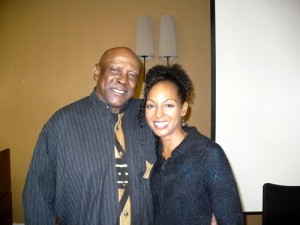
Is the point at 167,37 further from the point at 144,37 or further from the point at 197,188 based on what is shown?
the point at 197,188

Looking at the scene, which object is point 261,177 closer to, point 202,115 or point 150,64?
point 202,115

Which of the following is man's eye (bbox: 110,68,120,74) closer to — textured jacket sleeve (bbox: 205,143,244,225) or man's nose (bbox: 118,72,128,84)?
man's nose (bbox: 118,72,128,84)

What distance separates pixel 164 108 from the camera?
4.42 feet

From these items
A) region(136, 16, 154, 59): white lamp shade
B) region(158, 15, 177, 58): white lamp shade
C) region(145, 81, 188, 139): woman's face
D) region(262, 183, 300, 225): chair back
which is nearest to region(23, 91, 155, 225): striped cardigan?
region(145, 81, 188, 139): woman's face

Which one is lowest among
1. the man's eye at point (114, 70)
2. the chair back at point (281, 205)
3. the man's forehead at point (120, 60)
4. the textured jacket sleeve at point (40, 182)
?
the chair back at point (281, 205)

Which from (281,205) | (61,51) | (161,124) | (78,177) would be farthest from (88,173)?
(61,51)

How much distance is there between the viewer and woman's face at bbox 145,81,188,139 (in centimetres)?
134

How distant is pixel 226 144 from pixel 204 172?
1.18 m

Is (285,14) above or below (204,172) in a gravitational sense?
above

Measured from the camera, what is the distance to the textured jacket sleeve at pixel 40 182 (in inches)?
53.2

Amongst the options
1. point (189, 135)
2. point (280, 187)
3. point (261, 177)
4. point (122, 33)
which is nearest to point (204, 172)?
point (189, 135)

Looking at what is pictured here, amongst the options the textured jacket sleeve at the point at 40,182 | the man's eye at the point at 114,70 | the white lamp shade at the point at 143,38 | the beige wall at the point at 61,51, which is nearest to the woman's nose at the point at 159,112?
the man's eye at the point at 114,70

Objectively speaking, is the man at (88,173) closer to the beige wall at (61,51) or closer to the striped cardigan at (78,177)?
the striped cardigan at (78,177)

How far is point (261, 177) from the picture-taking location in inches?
89.7
